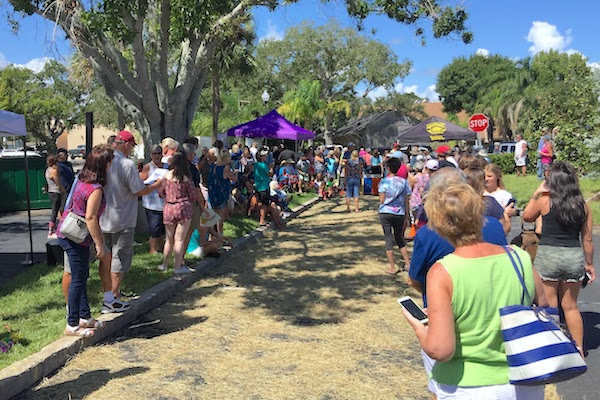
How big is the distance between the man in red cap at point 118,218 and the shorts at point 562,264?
378 centimetres

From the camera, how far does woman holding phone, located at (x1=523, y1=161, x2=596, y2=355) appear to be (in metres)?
4.44

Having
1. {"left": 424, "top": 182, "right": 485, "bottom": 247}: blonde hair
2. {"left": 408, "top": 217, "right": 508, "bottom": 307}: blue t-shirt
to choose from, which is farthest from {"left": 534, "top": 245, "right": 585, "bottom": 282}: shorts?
{"left": 424, "top": 182, "right": 485, "bottom": 247}: blonde hair

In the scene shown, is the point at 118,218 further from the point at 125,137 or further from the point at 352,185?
the point at 352,185

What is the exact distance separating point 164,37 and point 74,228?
16.8 ft

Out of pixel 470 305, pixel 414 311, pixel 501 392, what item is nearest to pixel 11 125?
pixel 414 311

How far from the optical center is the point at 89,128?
877 cm

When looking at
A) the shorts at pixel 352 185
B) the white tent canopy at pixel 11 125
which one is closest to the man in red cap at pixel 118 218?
the white tent canopy at pixel 11 125

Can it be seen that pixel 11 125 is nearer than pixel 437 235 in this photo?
No

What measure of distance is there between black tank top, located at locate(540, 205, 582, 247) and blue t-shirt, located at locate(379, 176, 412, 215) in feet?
9.30

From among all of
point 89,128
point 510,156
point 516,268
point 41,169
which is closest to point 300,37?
point 510,156

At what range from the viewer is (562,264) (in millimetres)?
4469

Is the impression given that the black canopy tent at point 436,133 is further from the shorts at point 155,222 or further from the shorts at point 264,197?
the shorts at point 155,222

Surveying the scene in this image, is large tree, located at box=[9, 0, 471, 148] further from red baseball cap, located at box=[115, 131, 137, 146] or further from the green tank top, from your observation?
the green tank top

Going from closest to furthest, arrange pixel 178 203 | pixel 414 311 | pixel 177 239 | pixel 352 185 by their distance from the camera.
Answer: pixel 414 311, pixel 178 203, pixel 177 239, pixel 352 185
